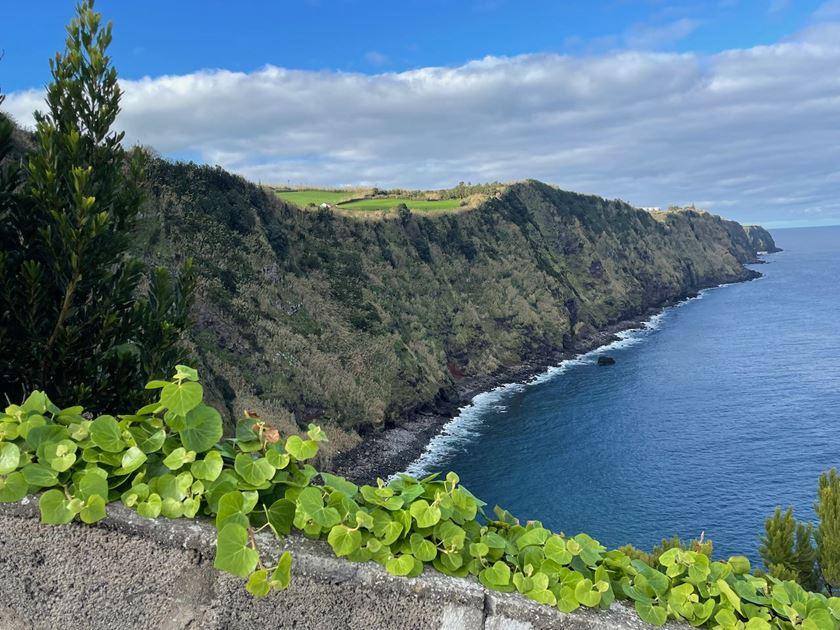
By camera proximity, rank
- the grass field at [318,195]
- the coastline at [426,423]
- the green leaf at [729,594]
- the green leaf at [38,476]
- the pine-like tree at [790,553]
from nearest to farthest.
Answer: the green leaf at [38,476] → the green leaf at [729,594] → the pine-like tree at [790,553] → the coastline at [426,423] → the grass field at [318,195]

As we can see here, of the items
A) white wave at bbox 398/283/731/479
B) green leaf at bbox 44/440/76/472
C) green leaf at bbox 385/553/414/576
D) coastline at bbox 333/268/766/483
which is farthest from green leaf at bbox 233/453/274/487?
coastline at bbox 333/268/766/483

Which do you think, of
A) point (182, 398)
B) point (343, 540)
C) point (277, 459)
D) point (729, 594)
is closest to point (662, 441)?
point (729, 594)

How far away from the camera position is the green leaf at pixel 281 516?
3.09 metres

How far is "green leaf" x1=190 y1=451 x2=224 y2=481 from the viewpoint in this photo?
3.13m

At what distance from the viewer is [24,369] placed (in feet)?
25.9

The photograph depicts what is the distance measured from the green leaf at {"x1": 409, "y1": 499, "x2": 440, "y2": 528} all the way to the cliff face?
3586 cm

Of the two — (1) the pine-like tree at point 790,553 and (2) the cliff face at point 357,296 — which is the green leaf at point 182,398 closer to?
(1) the pine-like tree at point 790,553

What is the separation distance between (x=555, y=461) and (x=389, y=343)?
19.5 metres

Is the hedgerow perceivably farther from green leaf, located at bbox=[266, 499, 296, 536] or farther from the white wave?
the white wave

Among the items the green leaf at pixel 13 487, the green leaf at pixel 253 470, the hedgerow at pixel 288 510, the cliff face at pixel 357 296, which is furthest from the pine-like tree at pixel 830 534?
the cliff face at pixel 357 296

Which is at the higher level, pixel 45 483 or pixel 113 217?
pixel 113 217

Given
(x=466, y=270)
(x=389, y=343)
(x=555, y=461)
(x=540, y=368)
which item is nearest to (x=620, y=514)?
(x=555, y=461)

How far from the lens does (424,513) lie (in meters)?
3.33

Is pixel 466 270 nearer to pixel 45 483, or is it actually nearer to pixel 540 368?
pixel 540 368
